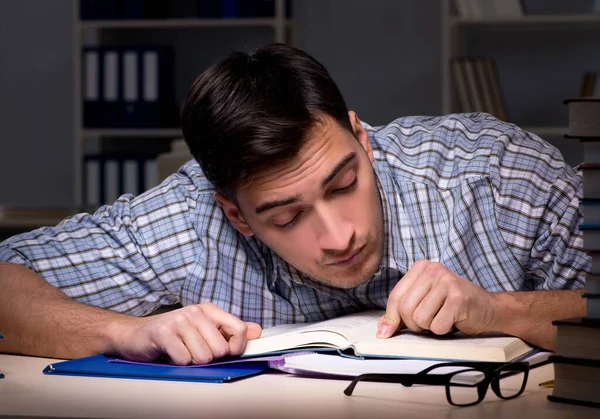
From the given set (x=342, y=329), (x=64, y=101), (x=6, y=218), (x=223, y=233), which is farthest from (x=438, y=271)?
(x=64, y=101)

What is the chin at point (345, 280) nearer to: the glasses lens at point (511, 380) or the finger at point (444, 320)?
the finger at point (444, 320)

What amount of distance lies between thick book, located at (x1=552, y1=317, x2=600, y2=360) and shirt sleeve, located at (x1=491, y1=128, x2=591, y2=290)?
562 millimetres

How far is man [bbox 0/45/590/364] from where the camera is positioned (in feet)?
3.92

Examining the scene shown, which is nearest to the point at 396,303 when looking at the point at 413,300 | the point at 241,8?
the point at 413,300

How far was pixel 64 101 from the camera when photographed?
488cm

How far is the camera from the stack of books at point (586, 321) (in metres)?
0.87

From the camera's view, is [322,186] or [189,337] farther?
[322,186]

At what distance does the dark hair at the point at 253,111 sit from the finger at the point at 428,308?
297 millimetres

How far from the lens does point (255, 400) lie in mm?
941

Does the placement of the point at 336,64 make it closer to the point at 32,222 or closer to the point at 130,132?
the point at 130,132

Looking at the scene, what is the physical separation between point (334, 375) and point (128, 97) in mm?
3489

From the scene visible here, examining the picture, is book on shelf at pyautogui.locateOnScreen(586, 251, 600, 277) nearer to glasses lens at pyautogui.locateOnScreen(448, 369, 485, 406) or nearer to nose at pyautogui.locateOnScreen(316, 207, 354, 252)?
glasses lens at pyautogui.locateOnScreen(448, 369, 485, 406)

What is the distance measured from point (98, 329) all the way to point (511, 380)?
57 centimetres

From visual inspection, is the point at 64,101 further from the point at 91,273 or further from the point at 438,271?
the point at 438,271
